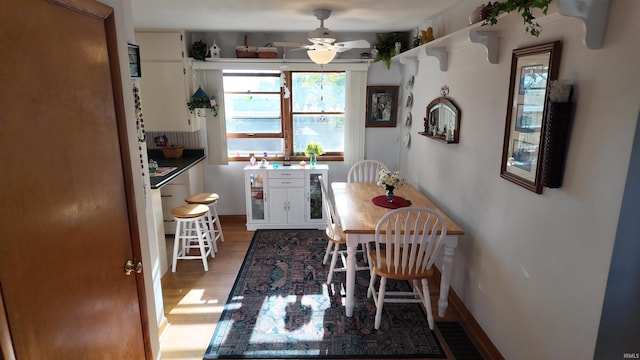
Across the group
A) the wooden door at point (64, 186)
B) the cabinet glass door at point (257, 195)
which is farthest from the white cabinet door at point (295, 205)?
the wooden door at point (64, 186)

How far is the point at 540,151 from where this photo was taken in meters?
1.81

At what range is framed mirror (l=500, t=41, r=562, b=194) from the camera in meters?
1.80

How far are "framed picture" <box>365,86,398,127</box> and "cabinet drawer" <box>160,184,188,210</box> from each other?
8.02ft

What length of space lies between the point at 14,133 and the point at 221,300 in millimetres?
2296

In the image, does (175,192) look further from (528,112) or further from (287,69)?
(528,112)

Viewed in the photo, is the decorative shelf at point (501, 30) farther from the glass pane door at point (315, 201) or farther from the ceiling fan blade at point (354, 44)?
the glass pane door at point (315, 201)

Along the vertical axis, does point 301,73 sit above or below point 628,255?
above

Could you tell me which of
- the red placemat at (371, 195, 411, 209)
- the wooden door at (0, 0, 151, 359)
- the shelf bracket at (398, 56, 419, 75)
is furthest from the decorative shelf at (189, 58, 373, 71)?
the wooden door at (0, 0, 151, 359)

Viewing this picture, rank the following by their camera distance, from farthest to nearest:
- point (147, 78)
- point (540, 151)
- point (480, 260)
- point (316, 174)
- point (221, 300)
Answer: point (316, 174), point (147, 78), point (221, 300), point (480, 260), point (540, 151)

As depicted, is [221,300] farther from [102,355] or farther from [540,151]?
[540,151]

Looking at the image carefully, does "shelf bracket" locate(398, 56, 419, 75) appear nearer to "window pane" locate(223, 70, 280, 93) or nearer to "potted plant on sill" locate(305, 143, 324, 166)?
"potted plant on sill" locate(305, 143, 324, 166)

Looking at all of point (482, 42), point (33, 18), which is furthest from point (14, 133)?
point (482, 42)

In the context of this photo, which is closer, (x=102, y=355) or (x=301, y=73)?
(x=102, y=355)

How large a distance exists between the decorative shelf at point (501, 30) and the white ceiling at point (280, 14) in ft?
1.05
